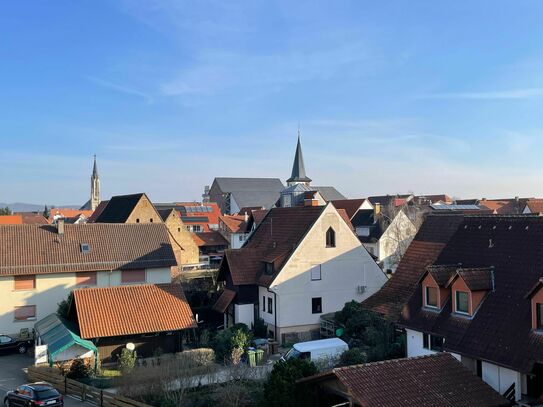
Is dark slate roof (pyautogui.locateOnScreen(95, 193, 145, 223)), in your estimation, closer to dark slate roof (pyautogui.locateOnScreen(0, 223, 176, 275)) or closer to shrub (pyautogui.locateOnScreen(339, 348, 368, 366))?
dark slate roof (pyautogui.locateOnScreen(0, 223, 176, 275))

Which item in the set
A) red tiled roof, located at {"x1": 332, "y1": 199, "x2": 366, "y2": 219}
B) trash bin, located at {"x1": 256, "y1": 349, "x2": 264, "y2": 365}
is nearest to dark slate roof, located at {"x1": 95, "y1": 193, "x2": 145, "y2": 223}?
red tiled roof, located at {"x1": 332, "y1": 199, "x2": 366, "y2": 219}

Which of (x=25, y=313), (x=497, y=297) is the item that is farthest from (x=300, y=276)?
(x=25, y=313)

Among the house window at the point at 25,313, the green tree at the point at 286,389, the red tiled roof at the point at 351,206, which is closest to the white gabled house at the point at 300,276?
the house window at the point at 25,313

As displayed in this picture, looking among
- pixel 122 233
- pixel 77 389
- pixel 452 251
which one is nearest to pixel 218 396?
pixel 77 389

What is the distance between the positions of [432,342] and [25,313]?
84.4 feet

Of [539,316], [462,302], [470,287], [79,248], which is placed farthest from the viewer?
[79,248]

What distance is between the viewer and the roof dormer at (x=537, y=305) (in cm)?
1630

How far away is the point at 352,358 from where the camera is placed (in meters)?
22.8

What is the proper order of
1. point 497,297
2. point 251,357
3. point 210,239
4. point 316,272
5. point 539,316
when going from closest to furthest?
point 539,316, point 497,297, point 251,357, point 316,272, point 210,239

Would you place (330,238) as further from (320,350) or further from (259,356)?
(320,350)

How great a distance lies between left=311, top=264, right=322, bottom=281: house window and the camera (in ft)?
104

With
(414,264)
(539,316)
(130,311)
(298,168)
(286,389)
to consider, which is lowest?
(286,389)

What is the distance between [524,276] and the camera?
1805 cm

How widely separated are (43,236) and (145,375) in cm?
2014
